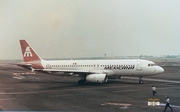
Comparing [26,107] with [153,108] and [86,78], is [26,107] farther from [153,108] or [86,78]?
[86,78]

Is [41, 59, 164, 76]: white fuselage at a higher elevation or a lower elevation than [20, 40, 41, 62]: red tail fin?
lower

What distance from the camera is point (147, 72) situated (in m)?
27.5

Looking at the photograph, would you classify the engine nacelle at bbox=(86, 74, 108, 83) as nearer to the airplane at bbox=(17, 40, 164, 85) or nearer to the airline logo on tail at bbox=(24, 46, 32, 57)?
the airplane at bbox=(17, 40, 164, 85)

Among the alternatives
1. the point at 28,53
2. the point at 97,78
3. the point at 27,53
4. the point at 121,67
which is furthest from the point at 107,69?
the point at 27,53

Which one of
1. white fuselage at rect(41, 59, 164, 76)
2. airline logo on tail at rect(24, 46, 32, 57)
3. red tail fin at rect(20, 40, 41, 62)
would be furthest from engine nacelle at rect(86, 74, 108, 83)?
airline logo on tail at rect(24, 46, 32, 57)

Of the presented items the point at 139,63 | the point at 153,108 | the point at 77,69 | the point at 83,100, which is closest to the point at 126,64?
the point at 139,63

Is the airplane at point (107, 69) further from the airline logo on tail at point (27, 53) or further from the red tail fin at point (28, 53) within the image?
the airline logo on tail at point (27, 53)

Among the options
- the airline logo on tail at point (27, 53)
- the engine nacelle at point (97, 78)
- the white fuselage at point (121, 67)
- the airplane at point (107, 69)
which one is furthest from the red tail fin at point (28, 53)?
the engine nacelle at point (97, 78)

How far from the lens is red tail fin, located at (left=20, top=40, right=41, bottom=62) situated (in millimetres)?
33156

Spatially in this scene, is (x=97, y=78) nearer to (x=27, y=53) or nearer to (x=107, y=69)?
(x=107, y=69)

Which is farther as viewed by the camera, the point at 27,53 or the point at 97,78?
the point at 27,53

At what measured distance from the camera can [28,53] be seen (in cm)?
3331

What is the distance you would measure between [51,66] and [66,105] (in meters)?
17.0

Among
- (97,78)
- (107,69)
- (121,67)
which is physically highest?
(121,67)
